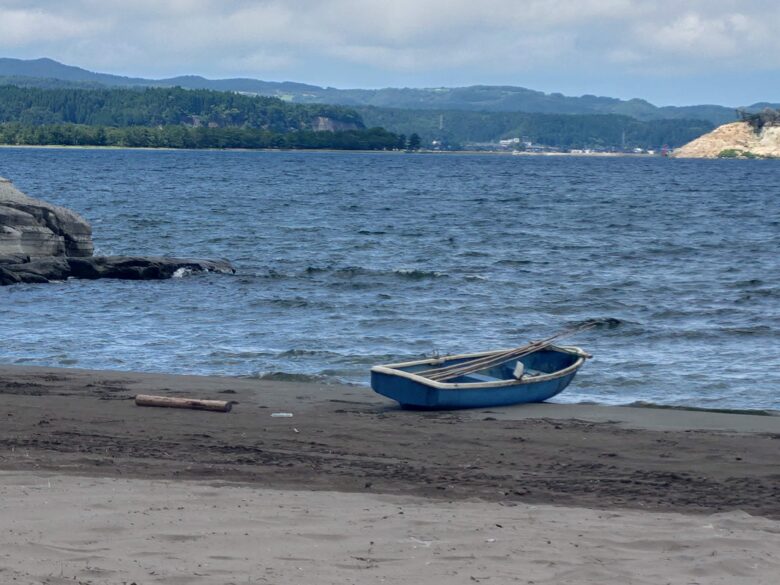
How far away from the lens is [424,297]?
26.8 meters

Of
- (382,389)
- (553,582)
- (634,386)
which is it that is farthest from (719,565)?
(634,386)

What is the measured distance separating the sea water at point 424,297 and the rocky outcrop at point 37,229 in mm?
1941

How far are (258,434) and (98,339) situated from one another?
8864 millimetres

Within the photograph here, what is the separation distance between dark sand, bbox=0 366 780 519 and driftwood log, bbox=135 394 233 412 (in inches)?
4.5

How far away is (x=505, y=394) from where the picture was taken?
14352 mm

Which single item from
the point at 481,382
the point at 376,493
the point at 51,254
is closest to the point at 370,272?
the point at 51,254

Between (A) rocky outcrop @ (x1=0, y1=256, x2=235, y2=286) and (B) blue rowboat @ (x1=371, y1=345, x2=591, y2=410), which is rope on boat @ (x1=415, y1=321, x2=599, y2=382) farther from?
(A) rocky outcrop @ (x1=0, y1=256, x2=235, y2=286)

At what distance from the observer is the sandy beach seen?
735 cm

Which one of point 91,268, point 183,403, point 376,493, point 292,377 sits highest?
point 376,493

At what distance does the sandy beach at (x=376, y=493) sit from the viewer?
735 centimetres

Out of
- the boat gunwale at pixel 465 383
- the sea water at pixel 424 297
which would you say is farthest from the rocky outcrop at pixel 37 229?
the boat gunwale at pixel 465 383

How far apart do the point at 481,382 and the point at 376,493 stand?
5.35 metres

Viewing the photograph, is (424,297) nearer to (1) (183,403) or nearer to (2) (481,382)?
(2) (481,382)

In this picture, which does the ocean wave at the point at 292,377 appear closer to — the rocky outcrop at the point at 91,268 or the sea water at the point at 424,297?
the sea water at the point at 424,297
